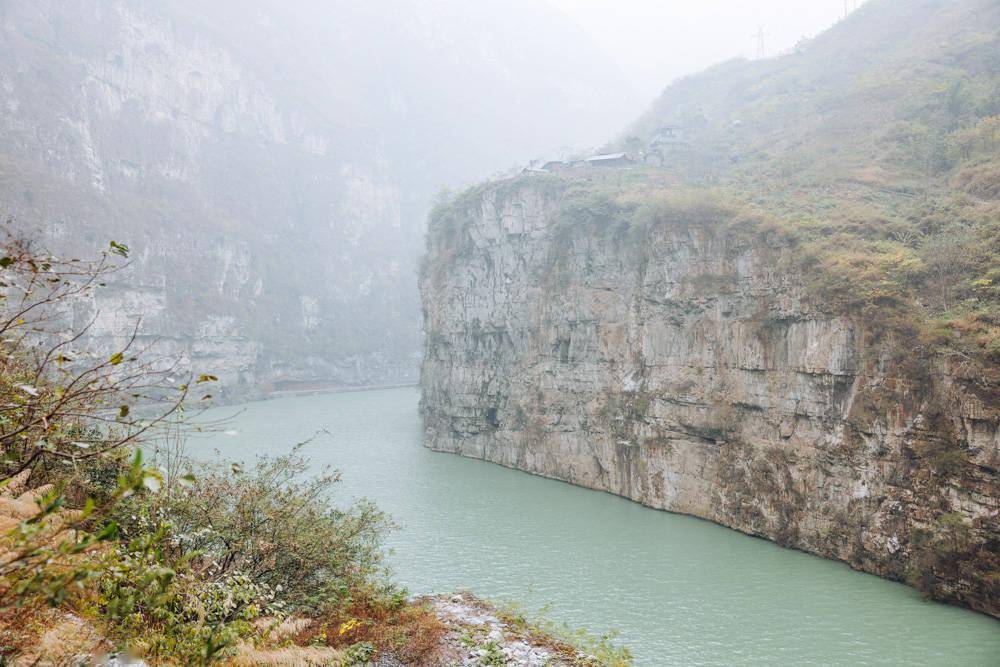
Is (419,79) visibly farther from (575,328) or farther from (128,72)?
(575,328)

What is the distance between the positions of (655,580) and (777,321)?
8398 mm

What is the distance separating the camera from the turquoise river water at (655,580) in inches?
453

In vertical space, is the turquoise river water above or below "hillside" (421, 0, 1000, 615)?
below

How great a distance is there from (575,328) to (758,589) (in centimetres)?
1396

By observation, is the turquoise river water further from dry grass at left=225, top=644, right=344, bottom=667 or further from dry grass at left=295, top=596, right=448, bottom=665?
dry grass at left=295, top=596, right=448, bottom=665

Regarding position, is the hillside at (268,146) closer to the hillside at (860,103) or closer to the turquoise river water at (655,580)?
the turquoise river water at (655,580)

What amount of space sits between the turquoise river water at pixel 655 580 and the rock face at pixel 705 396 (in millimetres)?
1000

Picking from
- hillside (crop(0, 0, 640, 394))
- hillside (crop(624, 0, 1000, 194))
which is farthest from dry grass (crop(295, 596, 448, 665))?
hillside (crop(0, 0, 640, 394))

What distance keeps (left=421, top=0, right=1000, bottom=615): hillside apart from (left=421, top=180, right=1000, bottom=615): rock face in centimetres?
6

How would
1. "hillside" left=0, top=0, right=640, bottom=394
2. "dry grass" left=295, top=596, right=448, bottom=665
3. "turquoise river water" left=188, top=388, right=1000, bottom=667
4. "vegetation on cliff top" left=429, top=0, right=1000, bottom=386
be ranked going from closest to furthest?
"dry grass" left=295, top=596, right=448, bottom=665
"turquoise river water" left=188, top=388, right=1000, bottom=667
"vegetation on cliff top" left=429, top=0, right=1000, bottom=386
"hillside" left=0, top=0, right=640, bottom=394

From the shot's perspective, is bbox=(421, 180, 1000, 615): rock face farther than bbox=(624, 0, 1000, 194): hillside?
No

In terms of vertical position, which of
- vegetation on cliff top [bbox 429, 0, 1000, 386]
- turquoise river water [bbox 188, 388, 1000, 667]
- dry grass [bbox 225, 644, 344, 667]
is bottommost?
turquoise river water [bbox 188, 388, 1000, 667]

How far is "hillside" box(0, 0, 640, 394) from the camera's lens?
6550cm

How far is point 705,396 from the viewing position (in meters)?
20.0
